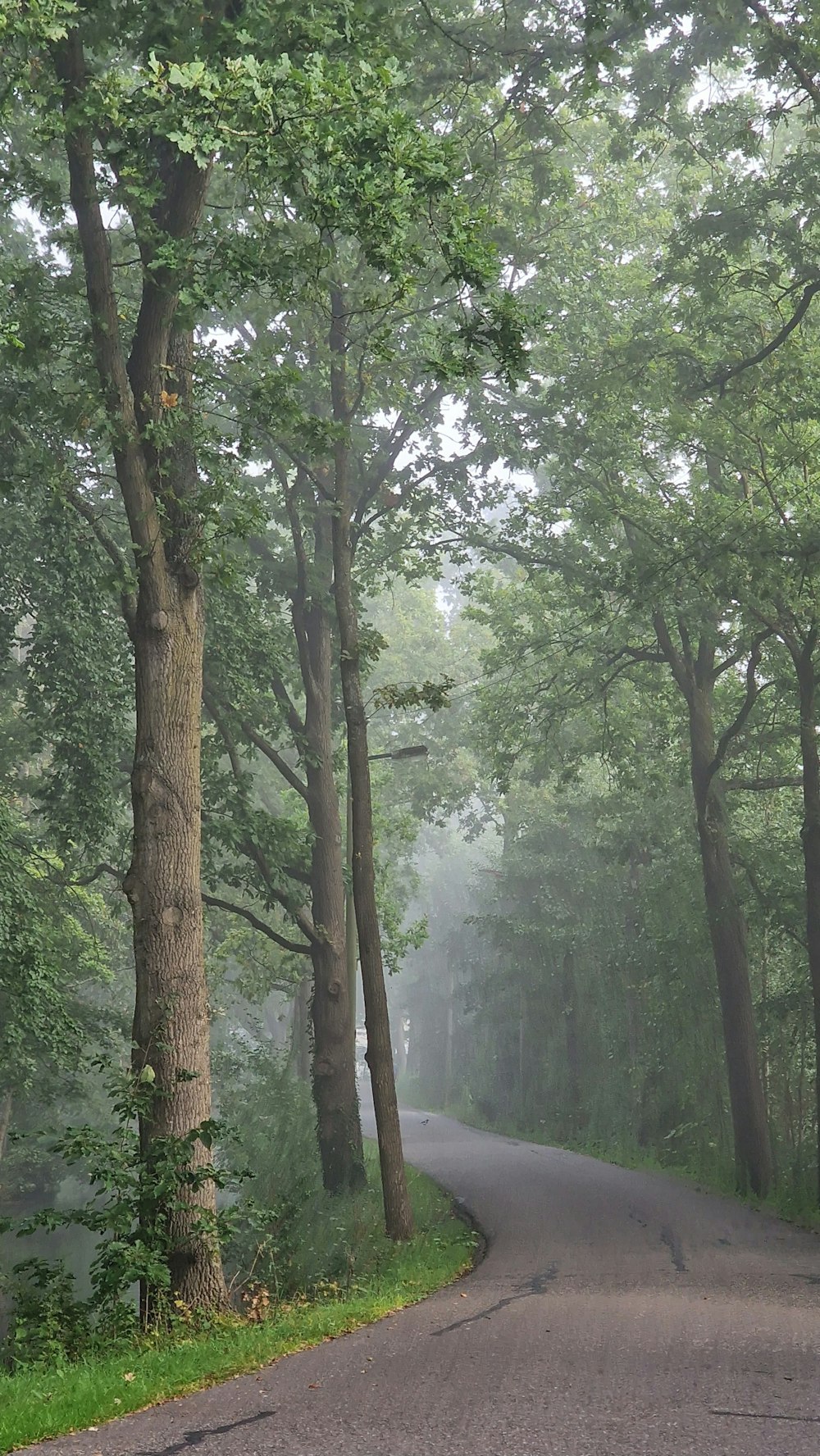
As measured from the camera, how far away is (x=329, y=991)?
62.8 ft

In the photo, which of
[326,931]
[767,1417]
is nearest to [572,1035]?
[326,931]

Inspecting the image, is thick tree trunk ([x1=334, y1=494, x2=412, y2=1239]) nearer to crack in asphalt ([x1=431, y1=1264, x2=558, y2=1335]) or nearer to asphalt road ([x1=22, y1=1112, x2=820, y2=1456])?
asphalt road ([x1=22, y1=1112, x2=820, y2=1456])

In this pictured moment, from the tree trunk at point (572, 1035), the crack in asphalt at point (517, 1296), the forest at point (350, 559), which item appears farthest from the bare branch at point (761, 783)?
the tree trunk at point (572, 1035)

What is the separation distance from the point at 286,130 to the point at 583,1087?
30024 millimetres

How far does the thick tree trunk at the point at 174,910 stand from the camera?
944 centimetres

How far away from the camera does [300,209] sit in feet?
31.3

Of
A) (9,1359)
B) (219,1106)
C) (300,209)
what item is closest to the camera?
(9,1359)

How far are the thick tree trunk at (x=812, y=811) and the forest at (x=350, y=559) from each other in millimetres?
78

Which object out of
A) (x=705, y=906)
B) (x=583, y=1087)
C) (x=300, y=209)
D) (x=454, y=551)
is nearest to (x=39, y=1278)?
(x=300, y=209)

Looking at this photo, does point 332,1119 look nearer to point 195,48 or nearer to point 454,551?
point 454,551

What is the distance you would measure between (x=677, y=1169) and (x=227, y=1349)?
1866 centimetres

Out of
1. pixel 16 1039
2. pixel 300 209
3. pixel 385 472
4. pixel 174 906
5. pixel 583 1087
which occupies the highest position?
pixel 385 472

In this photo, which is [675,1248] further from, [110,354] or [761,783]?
[110,354]

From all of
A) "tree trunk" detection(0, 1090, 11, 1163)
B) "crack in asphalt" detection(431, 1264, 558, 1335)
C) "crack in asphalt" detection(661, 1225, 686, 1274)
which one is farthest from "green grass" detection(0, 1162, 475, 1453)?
"tree trunk" detection(0, 1090, 11, 1163)
